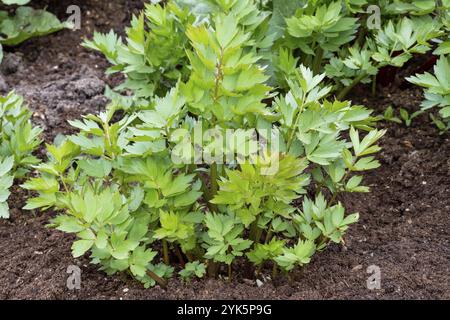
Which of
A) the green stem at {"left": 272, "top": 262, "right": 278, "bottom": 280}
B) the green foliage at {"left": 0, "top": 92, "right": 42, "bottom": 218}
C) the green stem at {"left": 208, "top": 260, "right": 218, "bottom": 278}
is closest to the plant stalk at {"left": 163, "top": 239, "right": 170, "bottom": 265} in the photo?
the green stem at {"left": 208, "top": 260, "right": 218, "bottom": 278}

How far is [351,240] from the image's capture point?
91.0 inches

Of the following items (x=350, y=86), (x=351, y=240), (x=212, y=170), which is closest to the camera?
(x=212, y=170)

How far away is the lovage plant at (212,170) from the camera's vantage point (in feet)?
6.09

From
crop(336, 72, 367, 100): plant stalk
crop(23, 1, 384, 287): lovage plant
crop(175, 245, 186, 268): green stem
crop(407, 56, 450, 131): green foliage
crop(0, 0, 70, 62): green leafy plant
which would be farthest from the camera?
crop(0, 0, 70, 62): green leafy plant

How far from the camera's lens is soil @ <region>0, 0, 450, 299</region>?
208 cm

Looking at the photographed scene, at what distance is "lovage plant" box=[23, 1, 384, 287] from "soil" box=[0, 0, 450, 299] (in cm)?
8

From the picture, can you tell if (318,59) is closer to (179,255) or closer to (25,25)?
(179,255)

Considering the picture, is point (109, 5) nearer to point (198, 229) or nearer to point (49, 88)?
point (49, 88)

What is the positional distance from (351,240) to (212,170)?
0.54 metres

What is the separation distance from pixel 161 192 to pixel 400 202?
35.9 inches

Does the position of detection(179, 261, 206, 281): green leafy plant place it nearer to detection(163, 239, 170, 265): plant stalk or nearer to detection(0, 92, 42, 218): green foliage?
detection(163, 239, 170, 265): plant stalk

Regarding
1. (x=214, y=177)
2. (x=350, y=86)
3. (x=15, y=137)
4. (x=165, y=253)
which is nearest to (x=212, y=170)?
(x=214, y=177)

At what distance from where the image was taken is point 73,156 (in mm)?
2082
